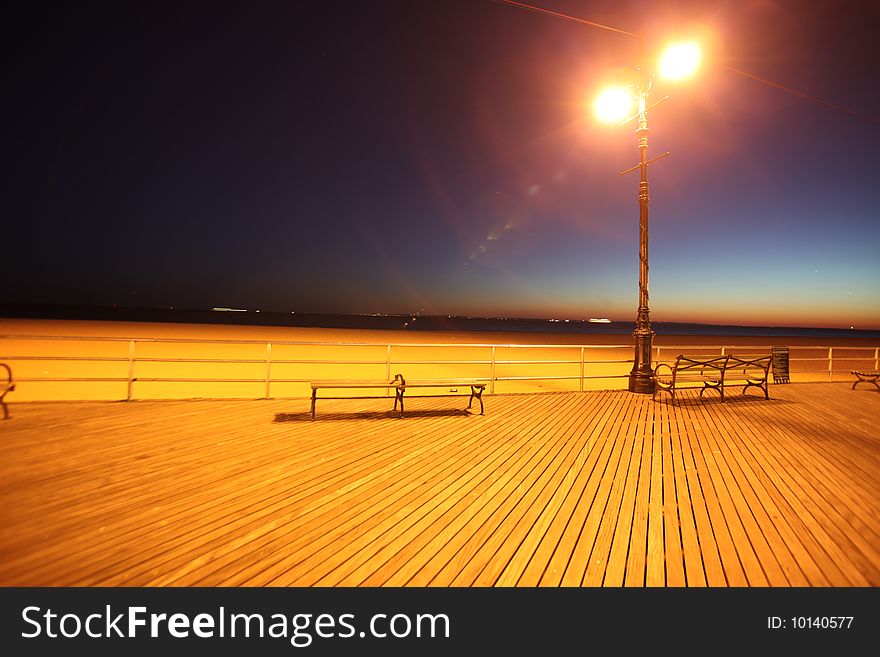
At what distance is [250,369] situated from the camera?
16328 millimetres

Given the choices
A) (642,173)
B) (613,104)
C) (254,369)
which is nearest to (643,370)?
(642,173)

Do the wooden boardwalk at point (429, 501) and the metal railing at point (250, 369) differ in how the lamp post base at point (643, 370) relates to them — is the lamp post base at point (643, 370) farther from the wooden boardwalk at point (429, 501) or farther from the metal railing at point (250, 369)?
the wooden boardwalk at point (429, 501)

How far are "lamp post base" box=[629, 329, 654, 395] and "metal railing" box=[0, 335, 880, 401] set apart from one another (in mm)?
267

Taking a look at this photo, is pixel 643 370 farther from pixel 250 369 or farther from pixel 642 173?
pixel 250 369

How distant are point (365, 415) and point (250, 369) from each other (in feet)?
41.6

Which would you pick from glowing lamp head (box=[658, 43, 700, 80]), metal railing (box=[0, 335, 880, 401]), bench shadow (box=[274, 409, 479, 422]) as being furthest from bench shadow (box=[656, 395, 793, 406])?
glowing lamp head (box=[658, 43, 700, 80])

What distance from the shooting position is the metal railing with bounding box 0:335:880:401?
6.81 meters

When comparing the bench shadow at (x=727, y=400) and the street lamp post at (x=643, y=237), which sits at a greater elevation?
the street lamp post at (x=643, y=237)

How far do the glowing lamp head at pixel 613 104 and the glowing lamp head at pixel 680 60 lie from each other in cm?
102

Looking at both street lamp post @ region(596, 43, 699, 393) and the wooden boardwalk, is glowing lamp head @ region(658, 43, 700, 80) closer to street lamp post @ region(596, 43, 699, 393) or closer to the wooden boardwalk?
street lamp post @ region(596, 43, 699, 393)

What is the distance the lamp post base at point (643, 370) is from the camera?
788 cm

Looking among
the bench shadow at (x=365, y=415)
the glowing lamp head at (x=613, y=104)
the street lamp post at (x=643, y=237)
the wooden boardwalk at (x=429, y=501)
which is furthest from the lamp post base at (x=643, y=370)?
the glowing lamp head at (x=613, y=104)
